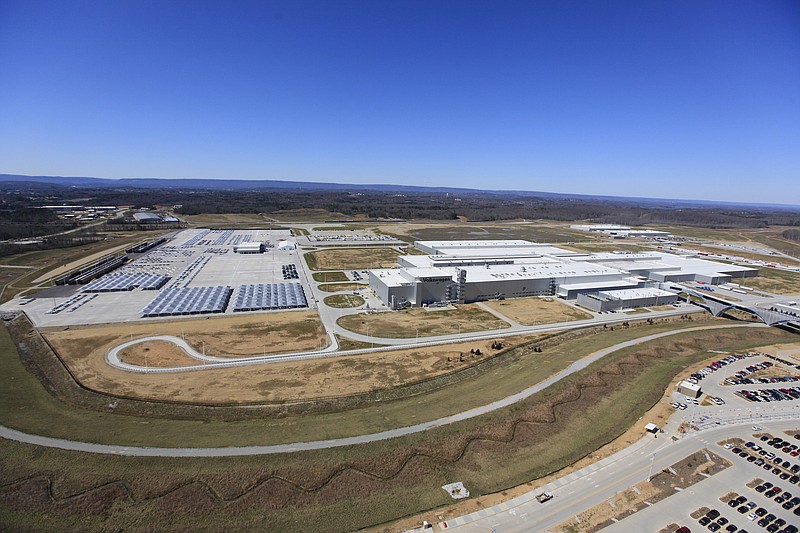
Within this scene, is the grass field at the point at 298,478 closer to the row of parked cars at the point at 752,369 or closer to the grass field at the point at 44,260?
the row of parked cars at the point at 752,369

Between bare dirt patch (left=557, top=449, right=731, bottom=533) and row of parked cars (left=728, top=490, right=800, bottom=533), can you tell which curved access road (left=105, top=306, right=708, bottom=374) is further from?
row of parked cars (left=728, top=490, right=800, bottom=533)

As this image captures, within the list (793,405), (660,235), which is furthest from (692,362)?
(660,235)

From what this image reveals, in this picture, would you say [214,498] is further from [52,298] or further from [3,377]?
[52,298]

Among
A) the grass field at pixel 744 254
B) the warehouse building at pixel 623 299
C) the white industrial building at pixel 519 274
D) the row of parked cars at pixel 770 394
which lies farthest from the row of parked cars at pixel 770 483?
the grass field at pixel 744 254

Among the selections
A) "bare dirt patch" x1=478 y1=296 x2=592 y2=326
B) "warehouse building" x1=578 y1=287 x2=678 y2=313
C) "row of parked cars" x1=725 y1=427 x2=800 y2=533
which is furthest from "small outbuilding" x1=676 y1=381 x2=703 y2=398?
"warehouse building" x1=578 y1=287 x2=678 y2=313

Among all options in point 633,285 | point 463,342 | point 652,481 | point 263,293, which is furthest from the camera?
point 633,285
